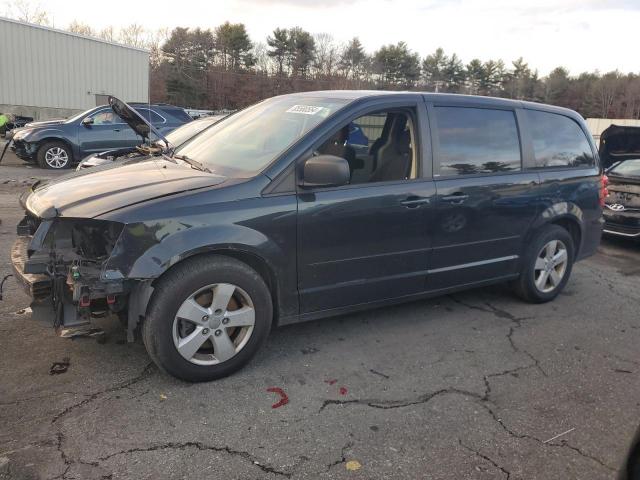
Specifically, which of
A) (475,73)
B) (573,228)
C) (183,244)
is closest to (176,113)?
(573,228)

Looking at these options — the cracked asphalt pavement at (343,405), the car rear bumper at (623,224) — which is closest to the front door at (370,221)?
the cracked asphalt pavement at (343,405)

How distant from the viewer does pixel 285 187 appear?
11.0 feet

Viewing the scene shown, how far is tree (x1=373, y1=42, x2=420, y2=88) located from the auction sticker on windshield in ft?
168

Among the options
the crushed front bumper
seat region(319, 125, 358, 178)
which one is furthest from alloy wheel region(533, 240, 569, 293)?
the crushed front bumper

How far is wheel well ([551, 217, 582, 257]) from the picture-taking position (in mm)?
5031

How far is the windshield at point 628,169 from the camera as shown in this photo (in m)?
7.83

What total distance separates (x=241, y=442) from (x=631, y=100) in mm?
81457

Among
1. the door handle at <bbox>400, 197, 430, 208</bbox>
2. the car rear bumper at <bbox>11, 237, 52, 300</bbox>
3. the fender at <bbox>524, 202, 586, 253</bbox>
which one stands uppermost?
the door handle at <bbox>400, 197, 430, 208</bbox>

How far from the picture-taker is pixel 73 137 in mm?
12578

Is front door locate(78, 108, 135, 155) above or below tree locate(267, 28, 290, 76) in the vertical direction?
below

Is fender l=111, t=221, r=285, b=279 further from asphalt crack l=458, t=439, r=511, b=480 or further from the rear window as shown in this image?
the rear window

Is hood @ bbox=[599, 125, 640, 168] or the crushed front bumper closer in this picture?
hood @ bbox=[599, 125, 640, 168]

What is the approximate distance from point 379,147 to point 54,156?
1090 cm

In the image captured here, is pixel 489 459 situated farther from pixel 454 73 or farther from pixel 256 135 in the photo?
pixel 454 73
